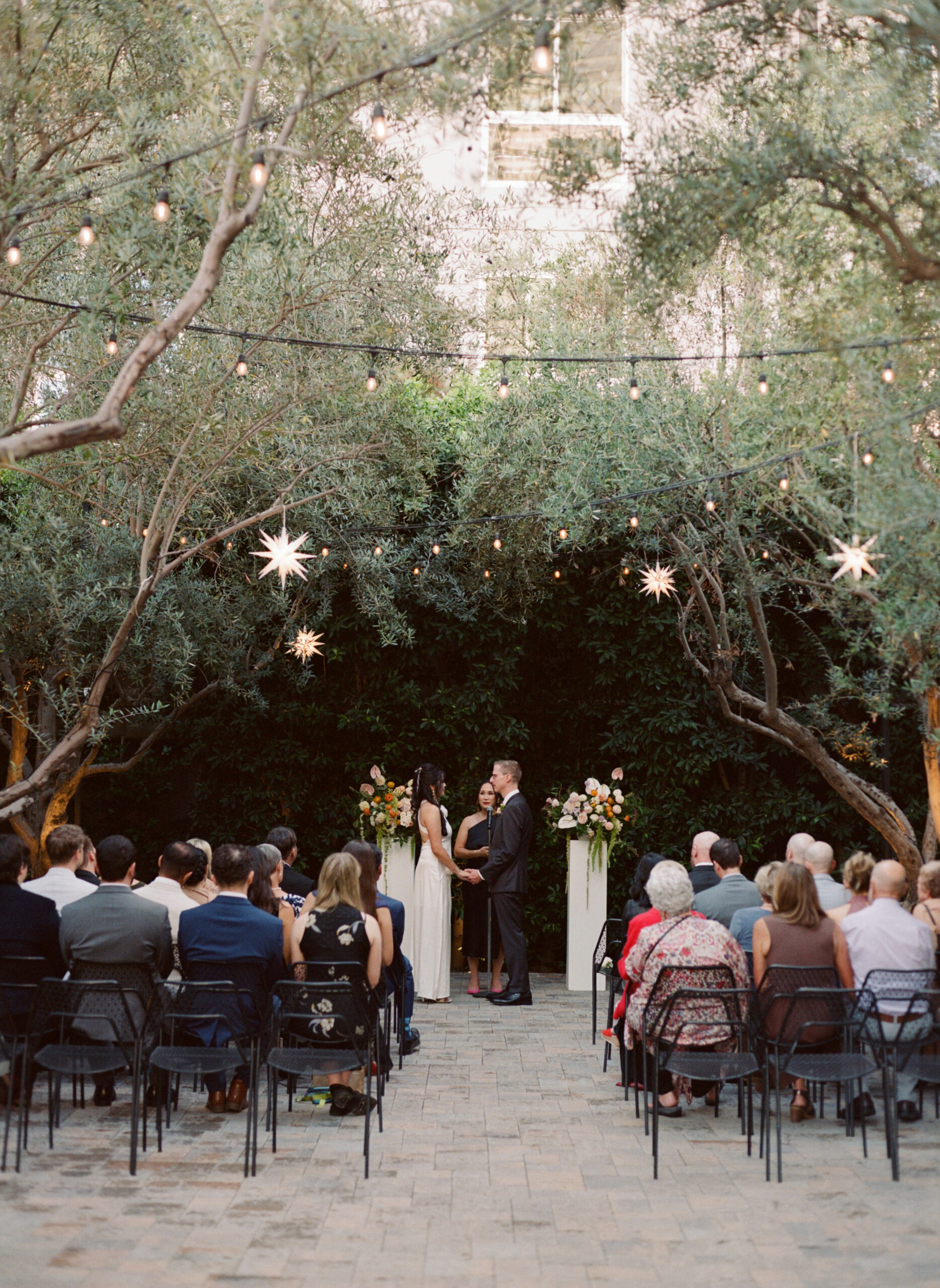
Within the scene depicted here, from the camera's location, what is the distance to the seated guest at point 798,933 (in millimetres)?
5398

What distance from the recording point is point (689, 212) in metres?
5.36

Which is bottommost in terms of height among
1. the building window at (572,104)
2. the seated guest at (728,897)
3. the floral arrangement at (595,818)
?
the seated guest at (728,897)

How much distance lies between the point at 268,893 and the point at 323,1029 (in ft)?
3.78

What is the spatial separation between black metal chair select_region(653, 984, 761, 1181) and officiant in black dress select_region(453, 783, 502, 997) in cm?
441

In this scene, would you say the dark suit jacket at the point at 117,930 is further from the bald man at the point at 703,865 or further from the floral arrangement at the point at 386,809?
the floral arrangement at the point at 386,809

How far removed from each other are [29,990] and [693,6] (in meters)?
5.31

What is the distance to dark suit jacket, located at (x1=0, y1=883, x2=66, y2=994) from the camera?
17.6ft

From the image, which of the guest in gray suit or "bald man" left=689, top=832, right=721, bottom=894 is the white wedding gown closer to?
"bald man" left=689, top=832, right=721, bottom=894

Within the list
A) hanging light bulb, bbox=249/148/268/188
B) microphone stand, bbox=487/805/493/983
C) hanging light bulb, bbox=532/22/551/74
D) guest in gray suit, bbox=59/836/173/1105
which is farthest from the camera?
microphone stand, bbox=487/805/493/983

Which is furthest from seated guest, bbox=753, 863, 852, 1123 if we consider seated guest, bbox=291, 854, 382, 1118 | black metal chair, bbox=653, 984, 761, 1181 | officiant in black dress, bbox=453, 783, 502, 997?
officiant in black dress, bbox=453, 783, 502, 997

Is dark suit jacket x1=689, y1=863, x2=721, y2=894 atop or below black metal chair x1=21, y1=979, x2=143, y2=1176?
atop

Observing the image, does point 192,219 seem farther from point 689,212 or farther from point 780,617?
point 780,617

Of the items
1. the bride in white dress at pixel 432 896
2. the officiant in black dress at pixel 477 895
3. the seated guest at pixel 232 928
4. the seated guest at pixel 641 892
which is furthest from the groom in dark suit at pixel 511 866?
the seated guest at pixel 232 928

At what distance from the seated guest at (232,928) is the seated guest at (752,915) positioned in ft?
7.46
